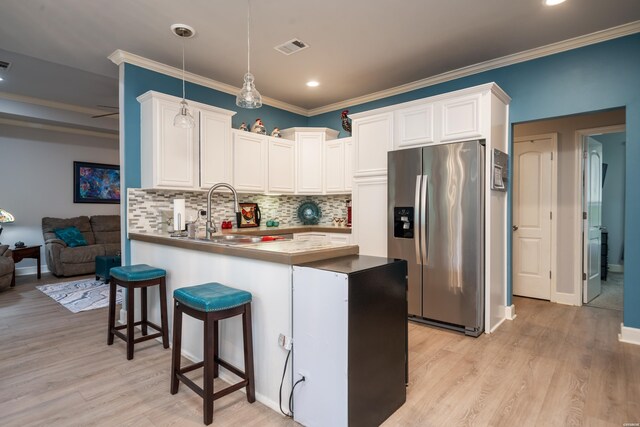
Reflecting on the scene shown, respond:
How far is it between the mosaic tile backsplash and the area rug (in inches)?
55.4

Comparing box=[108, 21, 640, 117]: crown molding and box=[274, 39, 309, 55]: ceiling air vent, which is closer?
box=[108, 21, 640, 117]: crown molding

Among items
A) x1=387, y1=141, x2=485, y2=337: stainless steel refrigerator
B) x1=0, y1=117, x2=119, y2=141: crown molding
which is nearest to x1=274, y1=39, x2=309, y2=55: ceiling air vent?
x1=387, y1=141, x2=485, y2=337: stainless steel refrigerator

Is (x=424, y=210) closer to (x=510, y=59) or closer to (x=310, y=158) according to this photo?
(x=510, y=59)

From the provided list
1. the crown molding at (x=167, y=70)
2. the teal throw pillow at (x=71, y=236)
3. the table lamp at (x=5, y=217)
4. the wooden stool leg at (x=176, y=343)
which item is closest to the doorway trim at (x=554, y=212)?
the crown molding at (x=167, y=70)

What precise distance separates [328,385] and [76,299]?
426 cm

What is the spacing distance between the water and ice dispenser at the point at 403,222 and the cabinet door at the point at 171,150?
2.23 m

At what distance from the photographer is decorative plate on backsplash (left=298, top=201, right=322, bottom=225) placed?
5.41 meters

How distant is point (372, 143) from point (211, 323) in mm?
2726

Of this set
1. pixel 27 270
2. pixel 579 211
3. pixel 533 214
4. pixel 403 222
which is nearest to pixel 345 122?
pixel 403 222

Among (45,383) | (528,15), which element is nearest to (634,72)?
(528,15)

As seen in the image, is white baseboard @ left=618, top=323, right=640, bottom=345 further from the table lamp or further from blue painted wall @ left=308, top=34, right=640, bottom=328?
the table lamp

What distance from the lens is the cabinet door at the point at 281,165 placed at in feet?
15.4

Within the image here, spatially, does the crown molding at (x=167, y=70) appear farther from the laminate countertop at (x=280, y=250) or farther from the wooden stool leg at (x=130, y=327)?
the wooden stool leg at (x=130, y=327)

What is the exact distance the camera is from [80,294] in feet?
15.4
